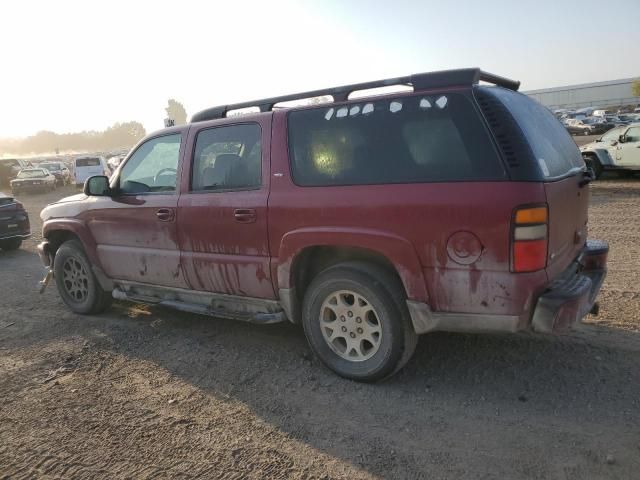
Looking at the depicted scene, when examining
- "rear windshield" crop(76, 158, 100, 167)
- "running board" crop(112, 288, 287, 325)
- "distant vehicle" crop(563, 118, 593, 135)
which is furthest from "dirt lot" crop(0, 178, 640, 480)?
"distant vehicle" crop(563, 118, 593, 135)

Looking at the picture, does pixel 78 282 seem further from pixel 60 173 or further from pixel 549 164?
pixel 60 173

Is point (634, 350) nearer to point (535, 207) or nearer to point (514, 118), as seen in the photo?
point (535, 207)

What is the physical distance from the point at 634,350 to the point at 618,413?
973mm

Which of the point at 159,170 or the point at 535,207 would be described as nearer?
the point at 535,207

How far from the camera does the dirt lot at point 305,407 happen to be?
106 inches

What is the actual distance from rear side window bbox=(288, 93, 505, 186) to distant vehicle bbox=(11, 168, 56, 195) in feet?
82.2

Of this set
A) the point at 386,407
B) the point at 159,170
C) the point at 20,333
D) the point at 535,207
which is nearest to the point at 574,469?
the point at 386,407

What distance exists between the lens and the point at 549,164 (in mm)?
3082

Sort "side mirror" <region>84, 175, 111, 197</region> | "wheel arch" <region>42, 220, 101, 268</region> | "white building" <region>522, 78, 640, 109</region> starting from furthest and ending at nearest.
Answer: "white building" <region>522, 78, 640, 109</region>
"wheel arch" <region>42, 220, 101, 268</region>
"side mirror" <region>84, 175, 111, 197</region>

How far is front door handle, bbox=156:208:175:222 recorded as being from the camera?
14.1 feet

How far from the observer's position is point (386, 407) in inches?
127

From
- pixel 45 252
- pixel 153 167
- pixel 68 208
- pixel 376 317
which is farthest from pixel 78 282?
pixel 376 317

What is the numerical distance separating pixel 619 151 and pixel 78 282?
1389 centimetres

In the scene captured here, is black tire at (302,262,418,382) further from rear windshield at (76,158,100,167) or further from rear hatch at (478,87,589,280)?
rear windshield at (76,158,100,167)
